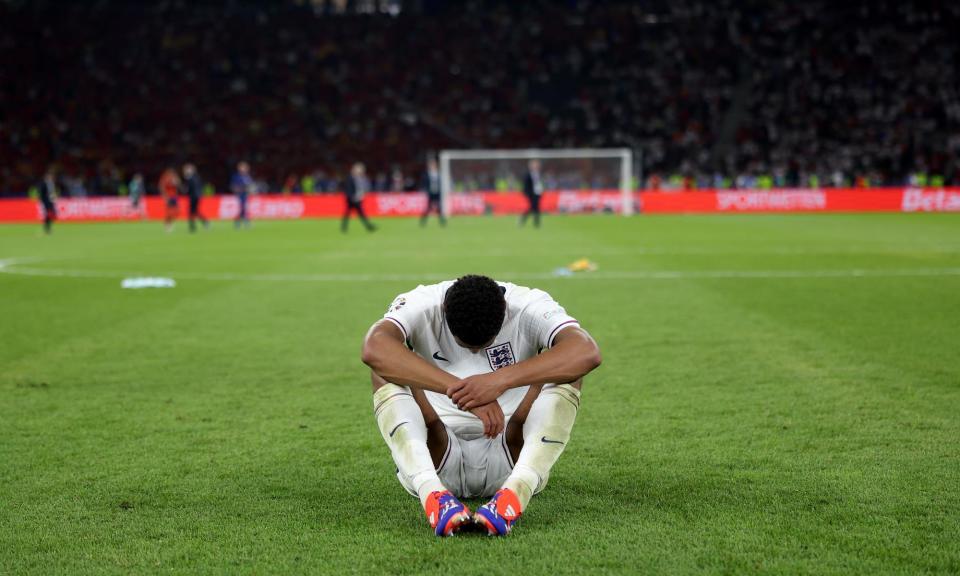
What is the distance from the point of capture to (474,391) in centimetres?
415

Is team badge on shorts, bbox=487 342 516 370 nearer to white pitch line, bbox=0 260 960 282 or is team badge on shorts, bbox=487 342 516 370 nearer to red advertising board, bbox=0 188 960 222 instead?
white pitch line, bbox=0 260 960 282

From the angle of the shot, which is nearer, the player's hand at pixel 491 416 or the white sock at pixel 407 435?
the white sock at pixel 407 435

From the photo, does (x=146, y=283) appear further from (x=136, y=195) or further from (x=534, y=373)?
(x=136, y=195)

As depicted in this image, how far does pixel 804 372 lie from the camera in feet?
25.4

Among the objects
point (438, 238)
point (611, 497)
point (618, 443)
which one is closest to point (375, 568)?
point (611, 497)

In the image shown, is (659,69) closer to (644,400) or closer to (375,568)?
(644,400)

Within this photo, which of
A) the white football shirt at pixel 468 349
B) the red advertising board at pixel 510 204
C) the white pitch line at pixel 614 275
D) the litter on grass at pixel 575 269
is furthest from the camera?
the red advertising board at pixel 510 204

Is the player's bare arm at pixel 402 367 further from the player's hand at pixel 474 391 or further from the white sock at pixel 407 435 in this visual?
the white sock at pixel 407 435

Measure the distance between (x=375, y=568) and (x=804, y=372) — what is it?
16.2ft

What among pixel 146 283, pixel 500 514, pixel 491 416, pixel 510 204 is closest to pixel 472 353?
pixel 491 416

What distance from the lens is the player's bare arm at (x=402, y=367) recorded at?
4.20 metres

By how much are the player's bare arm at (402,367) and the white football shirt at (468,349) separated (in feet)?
0.43

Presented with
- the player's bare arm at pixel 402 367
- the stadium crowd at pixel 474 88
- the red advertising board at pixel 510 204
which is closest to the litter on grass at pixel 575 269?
the player's bare arm at pixel 402 367

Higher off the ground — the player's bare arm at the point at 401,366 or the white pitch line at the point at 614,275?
the player's bare arm at the point at 401,366
